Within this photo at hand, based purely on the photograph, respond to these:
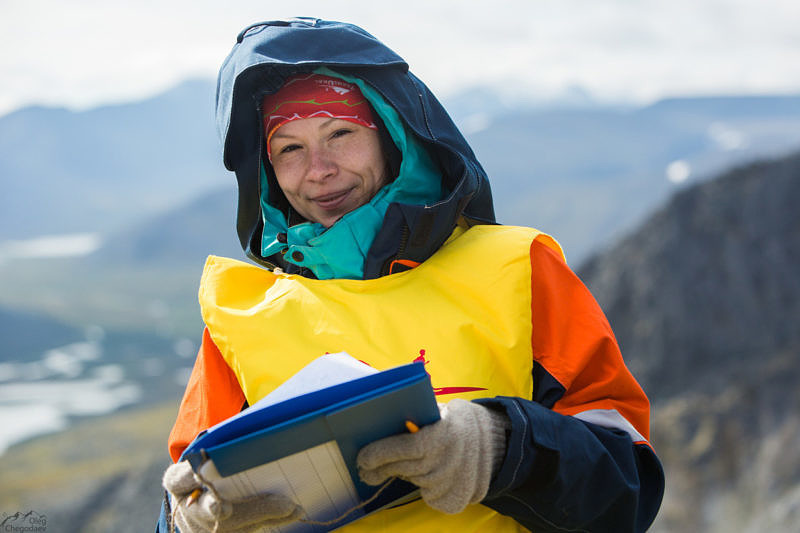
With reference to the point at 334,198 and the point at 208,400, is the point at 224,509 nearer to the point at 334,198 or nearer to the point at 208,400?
the point at 208,400

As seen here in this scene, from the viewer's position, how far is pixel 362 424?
1637mm

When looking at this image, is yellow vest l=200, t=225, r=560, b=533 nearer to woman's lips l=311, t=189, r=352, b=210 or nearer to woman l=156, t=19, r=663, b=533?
woman l=156, t=19, r=663, b=533

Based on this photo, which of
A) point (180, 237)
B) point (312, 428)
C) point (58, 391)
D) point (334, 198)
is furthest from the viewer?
point (180, 237)

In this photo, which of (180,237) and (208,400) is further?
(180,237)

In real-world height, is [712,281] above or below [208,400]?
below

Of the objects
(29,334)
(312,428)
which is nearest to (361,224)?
(312,428)

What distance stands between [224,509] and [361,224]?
3.45 feet

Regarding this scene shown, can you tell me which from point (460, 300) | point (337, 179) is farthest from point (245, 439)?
point (337, 179)

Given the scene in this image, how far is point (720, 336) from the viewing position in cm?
1633

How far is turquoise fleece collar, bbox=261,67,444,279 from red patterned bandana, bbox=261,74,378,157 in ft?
0.12

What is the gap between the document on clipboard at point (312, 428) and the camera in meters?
1.56

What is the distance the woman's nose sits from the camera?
7.97 ft

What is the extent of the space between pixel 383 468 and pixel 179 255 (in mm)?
186652

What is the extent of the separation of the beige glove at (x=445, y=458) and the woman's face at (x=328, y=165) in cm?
100
